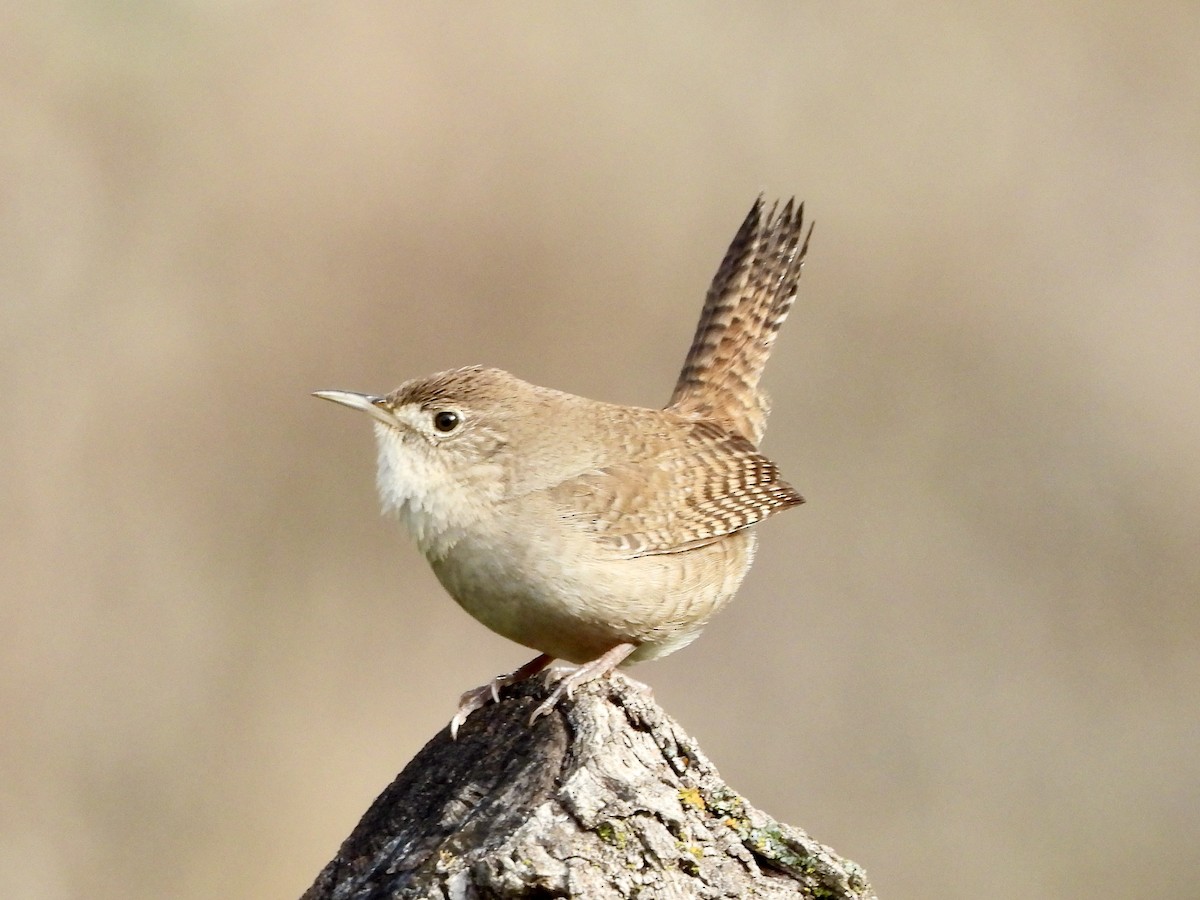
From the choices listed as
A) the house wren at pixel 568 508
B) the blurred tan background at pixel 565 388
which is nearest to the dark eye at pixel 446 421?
the house wren at pixel 568 508

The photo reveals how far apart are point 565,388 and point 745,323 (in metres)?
3.00

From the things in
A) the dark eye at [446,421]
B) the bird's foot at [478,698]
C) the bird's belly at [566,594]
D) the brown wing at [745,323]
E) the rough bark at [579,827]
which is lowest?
the rough bark at [579,827]

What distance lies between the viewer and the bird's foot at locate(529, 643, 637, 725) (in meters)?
2.89

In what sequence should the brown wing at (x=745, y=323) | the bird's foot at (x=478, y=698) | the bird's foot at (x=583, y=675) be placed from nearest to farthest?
1. the bird's foot at (x=583, y=675)
2. the bird's foot at (x=478, y=698)
3. the brown wing at (x=745, y=323)

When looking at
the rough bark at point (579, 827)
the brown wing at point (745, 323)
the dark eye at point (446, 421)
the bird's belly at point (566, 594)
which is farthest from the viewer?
the brown wing at point (745, 323)

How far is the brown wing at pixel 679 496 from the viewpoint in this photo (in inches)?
149

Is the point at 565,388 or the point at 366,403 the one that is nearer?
the point at 366,403

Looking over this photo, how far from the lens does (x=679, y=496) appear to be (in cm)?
405

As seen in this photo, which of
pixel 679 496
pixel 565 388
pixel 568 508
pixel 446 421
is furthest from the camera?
pixel 565 388

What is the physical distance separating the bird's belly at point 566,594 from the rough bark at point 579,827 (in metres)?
0.57

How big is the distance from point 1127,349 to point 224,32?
5834 mm

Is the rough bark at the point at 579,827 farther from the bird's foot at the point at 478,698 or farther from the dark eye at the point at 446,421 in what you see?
the dark eye at the point at 446,421

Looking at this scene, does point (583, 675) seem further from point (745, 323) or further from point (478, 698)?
point (745, 323)

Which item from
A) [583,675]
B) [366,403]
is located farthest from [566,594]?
[366,403]
